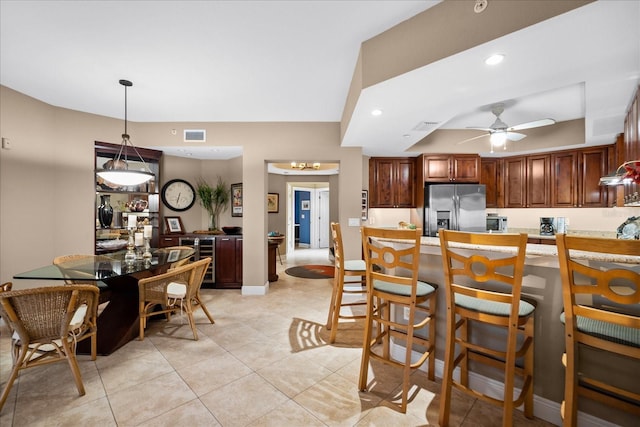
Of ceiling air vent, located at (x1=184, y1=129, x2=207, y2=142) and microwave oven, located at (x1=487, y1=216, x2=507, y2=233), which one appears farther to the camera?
microwave oven, located at (x1=487, y1=216, x2=507, y2=233)

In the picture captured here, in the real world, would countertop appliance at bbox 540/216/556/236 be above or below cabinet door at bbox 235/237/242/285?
above

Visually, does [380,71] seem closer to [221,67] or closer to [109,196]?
[221,67]

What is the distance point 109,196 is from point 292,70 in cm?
350

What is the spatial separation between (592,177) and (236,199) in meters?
5.96

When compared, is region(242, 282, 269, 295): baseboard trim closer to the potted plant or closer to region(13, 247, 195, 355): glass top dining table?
region(13, 247, 195, 355): glass top dining table

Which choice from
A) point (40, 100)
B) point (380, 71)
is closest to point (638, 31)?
point (380, 71)

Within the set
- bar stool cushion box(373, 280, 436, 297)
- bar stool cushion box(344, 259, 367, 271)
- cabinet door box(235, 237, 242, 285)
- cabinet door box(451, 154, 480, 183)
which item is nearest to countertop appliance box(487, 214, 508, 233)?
cabinet door box(451, 154, 480, 183)

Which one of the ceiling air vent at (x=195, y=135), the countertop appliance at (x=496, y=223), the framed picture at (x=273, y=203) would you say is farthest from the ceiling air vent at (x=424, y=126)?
the framed picture at (x=273, y=203)

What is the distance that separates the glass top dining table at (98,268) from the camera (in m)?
2.32

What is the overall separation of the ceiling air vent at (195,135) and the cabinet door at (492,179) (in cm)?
479

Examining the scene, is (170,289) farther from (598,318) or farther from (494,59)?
(494,59)

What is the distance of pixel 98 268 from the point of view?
105 inches

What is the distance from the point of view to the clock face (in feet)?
16.3

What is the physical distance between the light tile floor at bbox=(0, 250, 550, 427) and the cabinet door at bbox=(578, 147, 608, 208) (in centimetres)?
412
